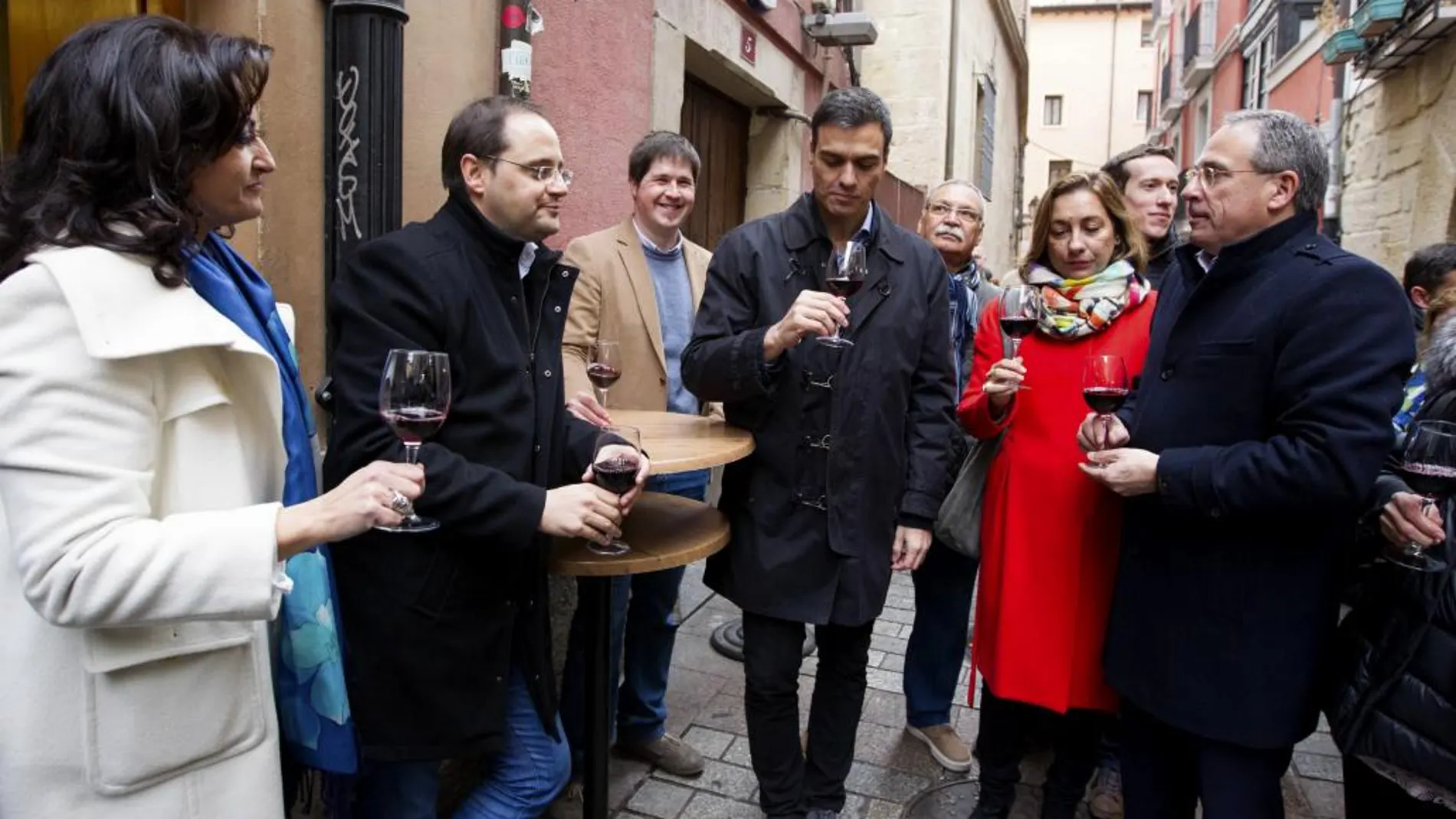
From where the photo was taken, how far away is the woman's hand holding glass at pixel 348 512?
4.52 ft

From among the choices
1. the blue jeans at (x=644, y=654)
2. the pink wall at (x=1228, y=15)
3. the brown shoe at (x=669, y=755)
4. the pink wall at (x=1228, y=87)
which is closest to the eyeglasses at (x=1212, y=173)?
the blue jeans at (x=644, y=654)

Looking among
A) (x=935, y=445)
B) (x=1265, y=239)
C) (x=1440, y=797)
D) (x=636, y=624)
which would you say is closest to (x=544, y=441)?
(x=935, y=445)

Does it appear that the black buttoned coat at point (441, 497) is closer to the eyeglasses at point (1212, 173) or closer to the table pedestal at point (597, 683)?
the table pedestal at point (597, 683)

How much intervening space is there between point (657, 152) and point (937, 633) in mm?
2042

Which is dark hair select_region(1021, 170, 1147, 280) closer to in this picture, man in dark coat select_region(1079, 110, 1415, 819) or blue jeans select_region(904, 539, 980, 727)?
man in dark coat select_region(1079, 110, 1415, 819)

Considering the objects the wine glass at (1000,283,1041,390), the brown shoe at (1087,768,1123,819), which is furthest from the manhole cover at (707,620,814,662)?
the wine glass at (1000,283,1041,390)

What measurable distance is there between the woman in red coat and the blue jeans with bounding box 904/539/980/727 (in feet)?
1.77

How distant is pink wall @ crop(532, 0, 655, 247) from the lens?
463 centimetres

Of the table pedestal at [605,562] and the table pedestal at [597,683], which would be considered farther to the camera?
the table pedestal at [597,683]

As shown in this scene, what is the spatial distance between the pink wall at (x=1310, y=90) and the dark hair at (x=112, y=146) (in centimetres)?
1208

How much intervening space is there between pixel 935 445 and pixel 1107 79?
137 feet

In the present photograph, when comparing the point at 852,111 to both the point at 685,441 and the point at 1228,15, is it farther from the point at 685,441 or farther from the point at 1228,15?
the point at 1228,15

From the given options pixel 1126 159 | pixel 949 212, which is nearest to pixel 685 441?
pixel 949 212

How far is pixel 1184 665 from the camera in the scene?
2.16 m
